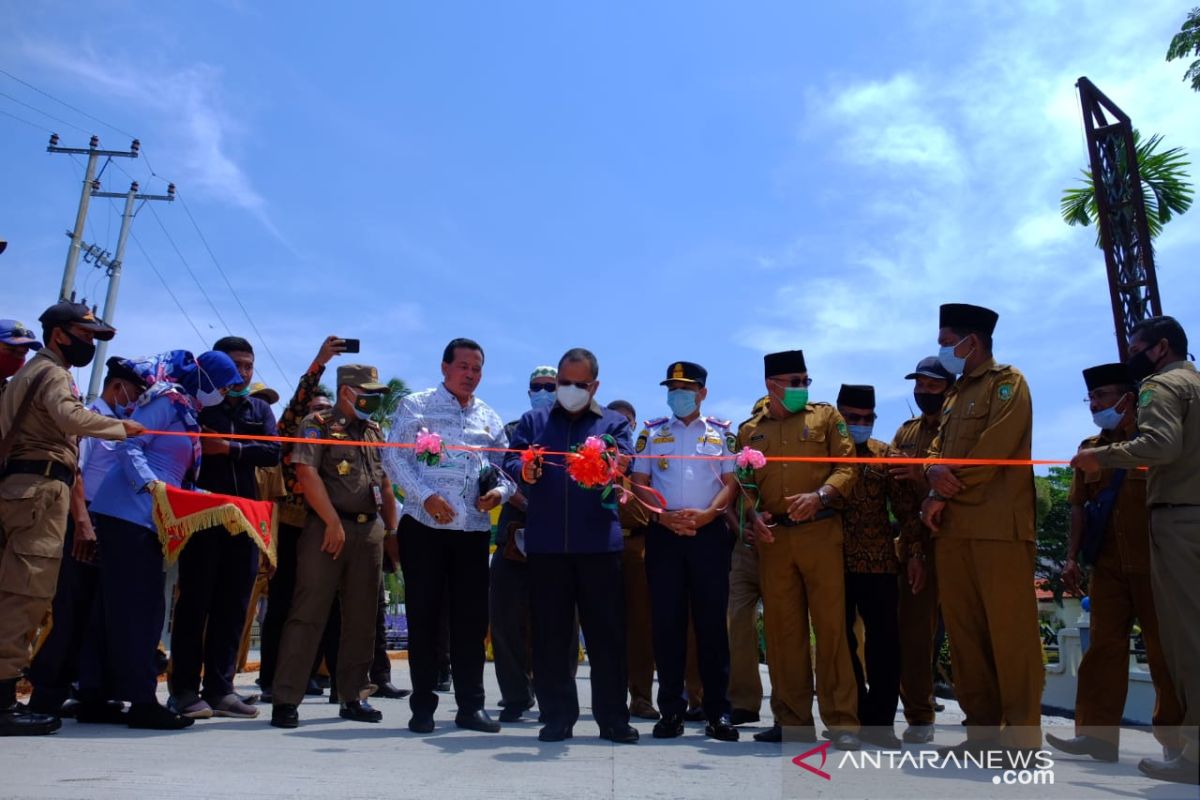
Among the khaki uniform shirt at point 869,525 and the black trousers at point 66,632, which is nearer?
the black trousers at point 66,632

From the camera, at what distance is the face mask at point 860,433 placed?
619cm

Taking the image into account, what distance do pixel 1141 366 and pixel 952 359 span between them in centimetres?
96

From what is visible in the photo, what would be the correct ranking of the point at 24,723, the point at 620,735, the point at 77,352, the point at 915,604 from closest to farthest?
the point at 24,723
the point at 620,735
the point at 77,352
the point at 915,604

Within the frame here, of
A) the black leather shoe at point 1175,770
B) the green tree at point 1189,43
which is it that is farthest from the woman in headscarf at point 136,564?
the green tree at point 1189,43

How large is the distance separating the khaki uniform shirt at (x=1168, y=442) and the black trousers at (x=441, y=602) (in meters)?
3.47

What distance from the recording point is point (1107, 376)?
5.34 meters

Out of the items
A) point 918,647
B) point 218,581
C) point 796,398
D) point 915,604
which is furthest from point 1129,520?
point 218,581

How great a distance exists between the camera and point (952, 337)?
5.29 meters

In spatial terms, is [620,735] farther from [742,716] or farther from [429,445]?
[429,445]

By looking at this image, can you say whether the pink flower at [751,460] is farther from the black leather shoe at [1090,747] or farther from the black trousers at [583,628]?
the black leather shoe at [1090,747]

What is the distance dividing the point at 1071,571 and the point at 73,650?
5966 millimetres

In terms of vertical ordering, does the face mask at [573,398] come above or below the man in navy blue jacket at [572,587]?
above

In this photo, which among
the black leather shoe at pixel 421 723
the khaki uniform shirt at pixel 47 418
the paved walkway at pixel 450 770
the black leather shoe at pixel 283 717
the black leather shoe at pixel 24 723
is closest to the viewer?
the paved walkway at pixel 450 770

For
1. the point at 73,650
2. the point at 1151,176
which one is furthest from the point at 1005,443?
the point at 1151,176
